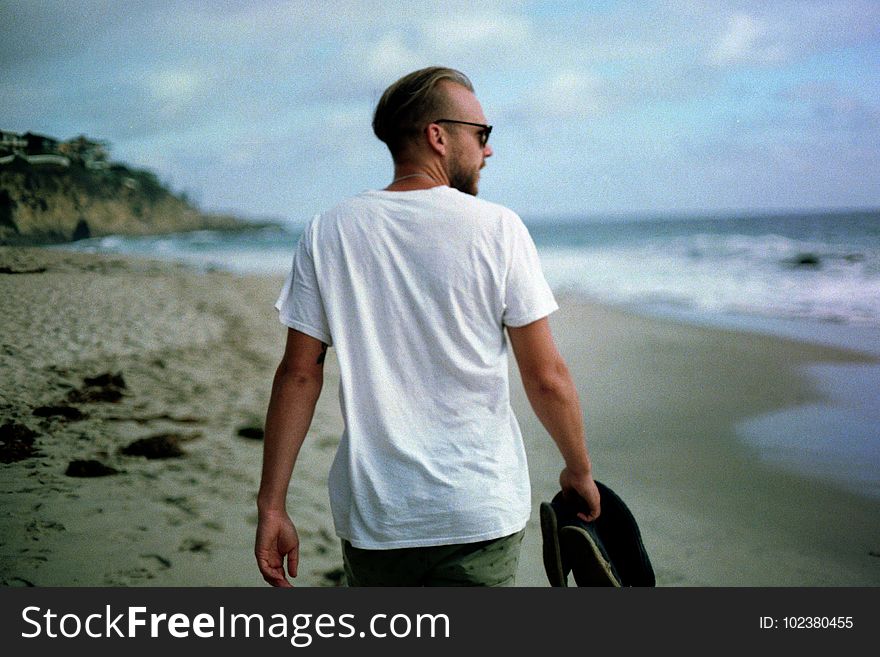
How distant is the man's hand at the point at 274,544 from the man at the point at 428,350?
138 mm

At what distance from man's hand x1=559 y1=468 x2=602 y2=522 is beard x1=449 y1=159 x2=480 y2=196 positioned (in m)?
0.58

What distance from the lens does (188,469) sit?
130 inches

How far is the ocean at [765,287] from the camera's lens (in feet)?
13.1

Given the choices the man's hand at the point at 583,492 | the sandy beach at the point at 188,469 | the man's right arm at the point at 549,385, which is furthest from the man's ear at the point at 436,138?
the sandy beach at the point at 188,469

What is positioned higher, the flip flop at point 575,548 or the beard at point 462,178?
the beard at point 462,178

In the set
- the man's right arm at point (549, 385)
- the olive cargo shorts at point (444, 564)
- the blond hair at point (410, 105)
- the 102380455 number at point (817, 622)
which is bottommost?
the 102380455 number at point (817, 622)

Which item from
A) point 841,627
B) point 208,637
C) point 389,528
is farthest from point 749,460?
point 389,528

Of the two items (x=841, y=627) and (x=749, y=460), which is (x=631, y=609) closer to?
(x=841, y=627)

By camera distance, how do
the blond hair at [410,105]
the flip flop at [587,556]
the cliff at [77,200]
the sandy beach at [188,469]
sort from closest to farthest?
1. the blond hair at [410,105]
2. the flip flop at [587,556]
3. the sandy beach at [188,469]
4. the cliff at [77,200]

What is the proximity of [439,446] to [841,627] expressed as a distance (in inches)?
67.4

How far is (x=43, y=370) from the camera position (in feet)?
9.75

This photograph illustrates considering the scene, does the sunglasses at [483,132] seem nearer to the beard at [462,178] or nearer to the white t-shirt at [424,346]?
the beard at [462,178]

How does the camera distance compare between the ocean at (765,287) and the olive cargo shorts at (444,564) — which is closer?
the olive cargo shorts at (444,564)

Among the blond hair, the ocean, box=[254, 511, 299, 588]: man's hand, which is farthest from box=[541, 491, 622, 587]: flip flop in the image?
the ocean
